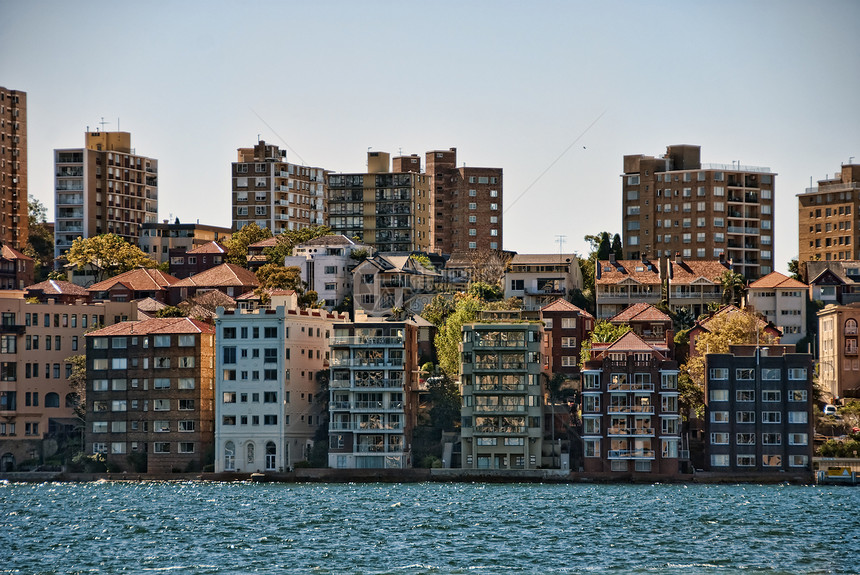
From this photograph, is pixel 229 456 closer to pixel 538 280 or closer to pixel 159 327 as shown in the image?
pixel 159 327

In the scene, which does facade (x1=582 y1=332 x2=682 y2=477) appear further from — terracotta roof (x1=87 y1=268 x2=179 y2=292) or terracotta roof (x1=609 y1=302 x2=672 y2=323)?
terracotta roof (x1=87 y1=268 x2=179 y2=292)

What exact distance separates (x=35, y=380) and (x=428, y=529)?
6066 centimetres

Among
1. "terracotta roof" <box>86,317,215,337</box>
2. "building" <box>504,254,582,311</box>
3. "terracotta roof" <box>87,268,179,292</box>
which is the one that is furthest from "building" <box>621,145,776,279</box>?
"terracotta roof" <box>86,317,215,337</box>

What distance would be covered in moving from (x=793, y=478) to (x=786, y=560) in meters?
42.1

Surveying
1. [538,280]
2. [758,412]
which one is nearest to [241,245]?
[538,280]

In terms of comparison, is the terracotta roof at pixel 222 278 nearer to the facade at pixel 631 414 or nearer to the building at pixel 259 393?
the building at pixel 259 393

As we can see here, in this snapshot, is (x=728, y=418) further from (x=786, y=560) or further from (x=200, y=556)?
(x=200, y=556)

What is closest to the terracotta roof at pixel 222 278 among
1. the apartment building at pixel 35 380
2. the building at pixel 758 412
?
the apartment building at pixel 35 380

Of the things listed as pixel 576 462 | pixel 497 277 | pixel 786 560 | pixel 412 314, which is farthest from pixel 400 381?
pixel 786 560

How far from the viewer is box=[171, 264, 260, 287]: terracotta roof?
175750 mm

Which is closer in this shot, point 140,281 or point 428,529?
point 428,529

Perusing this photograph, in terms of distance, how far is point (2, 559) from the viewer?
90.8 meters

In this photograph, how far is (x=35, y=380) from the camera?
494 feet

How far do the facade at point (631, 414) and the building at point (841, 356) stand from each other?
73.3ft
